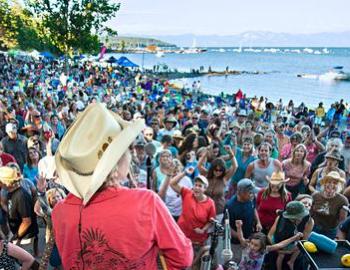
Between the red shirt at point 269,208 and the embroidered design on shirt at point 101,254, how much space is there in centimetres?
339

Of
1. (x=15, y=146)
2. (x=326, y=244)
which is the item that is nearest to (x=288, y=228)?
(x=326, y=244)

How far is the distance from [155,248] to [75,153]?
48 cm

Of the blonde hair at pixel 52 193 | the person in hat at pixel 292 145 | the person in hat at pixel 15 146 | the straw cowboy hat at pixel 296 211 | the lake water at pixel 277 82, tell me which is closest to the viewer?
the blonde hair at pixel 52 193

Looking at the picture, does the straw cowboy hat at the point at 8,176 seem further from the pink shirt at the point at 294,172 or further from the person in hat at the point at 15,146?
the pink shirt at the point at 294,172

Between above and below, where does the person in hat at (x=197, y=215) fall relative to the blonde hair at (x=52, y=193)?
below

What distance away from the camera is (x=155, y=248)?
4.91 ft

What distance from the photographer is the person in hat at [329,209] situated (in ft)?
14.4

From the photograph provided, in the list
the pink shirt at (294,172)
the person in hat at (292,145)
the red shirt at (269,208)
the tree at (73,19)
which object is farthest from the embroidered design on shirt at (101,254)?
the tree at (73,19)

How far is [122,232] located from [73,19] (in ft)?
79.6

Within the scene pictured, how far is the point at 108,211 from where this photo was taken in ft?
4.61

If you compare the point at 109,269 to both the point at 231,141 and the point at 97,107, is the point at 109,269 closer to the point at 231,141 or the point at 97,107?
the point at 97,107

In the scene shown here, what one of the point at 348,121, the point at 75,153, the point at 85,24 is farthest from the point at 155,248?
the point at 85,24

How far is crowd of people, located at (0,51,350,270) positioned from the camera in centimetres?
143

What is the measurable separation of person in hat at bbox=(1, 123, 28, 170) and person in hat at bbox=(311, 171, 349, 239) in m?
4.43
